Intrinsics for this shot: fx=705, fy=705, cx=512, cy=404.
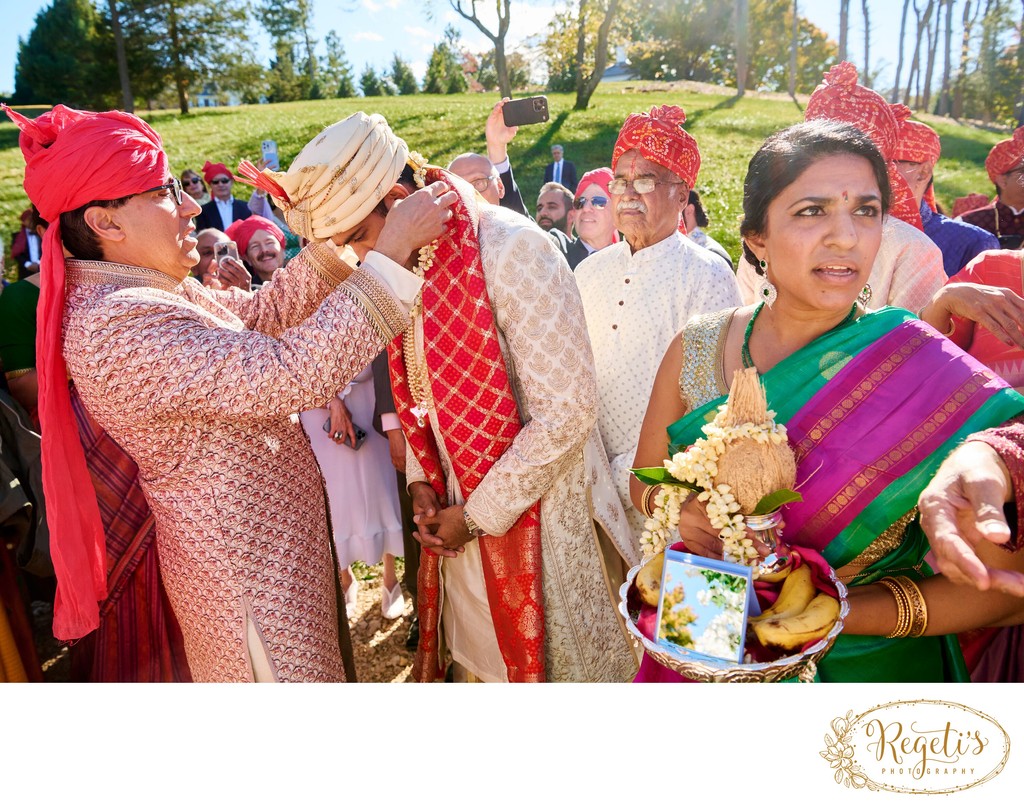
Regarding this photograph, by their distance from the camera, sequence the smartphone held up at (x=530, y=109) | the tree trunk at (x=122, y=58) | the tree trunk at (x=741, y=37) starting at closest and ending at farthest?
1. the smartphone held up at (x=530, y=109)
2. the tree trunk at (x=122, y=58)
3. the tree trunk at (x=741, y=37)

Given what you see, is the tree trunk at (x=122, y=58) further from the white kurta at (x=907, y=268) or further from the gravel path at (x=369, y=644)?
the white kurta at (x=907, y=268)

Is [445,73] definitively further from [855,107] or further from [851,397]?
[851,397]

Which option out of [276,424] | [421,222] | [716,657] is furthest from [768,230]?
[276,424]

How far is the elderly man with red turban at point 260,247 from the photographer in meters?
4.51

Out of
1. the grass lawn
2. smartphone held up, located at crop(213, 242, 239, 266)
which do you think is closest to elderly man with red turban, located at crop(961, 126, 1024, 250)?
the grass lawn

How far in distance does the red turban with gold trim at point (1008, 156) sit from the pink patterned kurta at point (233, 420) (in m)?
5.29

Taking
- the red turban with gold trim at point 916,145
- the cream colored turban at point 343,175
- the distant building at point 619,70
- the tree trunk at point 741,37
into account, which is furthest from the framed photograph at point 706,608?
the tree trunk at point 741,37

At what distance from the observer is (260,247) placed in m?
4.50

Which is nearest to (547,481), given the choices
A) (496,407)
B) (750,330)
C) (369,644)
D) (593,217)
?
(496,407)

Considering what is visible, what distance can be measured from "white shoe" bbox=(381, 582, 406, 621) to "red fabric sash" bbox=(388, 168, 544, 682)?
6.28ft

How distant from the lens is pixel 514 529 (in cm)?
212

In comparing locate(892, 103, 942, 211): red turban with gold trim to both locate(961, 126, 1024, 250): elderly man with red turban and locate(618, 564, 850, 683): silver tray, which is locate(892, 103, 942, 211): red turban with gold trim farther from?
locate(618, 564, 850, 683): silver tray
